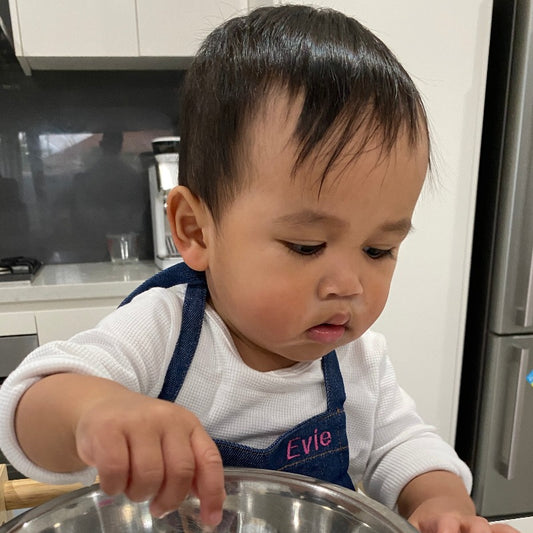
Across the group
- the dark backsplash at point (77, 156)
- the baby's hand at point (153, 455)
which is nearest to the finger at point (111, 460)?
the baby's hand at point (153, 455)

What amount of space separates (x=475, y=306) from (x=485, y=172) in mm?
355

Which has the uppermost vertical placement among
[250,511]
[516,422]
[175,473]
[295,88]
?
[295,88]

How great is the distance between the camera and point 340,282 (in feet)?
1.31

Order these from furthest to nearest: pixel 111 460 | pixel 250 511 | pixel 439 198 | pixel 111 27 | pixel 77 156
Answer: pixel 77 156, pixel 111 27, pixel 439 198, pixel 250 511, pixel 111 460

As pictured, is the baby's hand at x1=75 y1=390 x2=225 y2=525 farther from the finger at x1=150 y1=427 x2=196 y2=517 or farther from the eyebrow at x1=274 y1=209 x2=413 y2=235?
the eyebrow at x1=274 y1=209 x2=413 y2=235

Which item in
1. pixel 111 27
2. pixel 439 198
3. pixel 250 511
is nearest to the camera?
pixel 250 511

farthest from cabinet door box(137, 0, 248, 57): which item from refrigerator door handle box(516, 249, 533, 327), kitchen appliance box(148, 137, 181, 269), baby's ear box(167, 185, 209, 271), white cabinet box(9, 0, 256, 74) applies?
baby's ear box(167, 185, 209, 271)

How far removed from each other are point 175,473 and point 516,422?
1.35 meters

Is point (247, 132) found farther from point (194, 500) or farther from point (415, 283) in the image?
point (415, 283)

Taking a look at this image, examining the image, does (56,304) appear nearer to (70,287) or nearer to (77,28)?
(70,287)

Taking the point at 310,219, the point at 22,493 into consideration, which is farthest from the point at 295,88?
the point at 22,493

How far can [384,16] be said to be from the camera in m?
1.15

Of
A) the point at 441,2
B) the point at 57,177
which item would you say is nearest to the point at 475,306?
the point at 441,2

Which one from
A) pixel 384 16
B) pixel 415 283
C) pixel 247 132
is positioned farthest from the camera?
pixel 415 283
